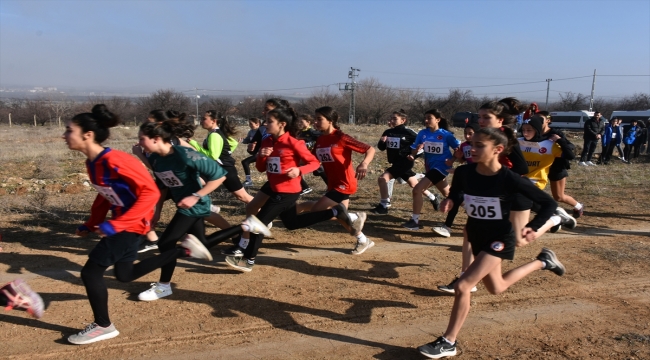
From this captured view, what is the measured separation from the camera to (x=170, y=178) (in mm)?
4730

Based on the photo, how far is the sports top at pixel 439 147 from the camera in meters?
7.51

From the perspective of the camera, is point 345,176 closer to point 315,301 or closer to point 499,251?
point 315,301

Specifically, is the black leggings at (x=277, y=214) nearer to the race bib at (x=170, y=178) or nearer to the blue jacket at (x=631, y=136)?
the race bib at (x=170, y=178)

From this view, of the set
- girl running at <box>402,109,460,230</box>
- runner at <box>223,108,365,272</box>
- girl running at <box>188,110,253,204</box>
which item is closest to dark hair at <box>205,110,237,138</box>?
girl running at <box>188,110,253,204</box>

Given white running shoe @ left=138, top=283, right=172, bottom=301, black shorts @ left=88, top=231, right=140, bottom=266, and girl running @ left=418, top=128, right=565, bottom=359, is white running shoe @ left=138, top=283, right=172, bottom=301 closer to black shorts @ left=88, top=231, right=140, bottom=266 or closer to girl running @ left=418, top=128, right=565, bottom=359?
black shorts @ left=88, top=231, right=140, bottom=266

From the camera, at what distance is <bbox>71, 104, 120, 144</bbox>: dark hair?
3793mm

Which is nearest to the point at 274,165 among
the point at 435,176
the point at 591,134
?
the point at 435,176

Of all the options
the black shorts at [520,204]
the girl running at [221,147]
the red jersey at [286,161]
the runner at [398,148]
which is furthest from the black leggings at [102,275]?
the runner at [398,148]

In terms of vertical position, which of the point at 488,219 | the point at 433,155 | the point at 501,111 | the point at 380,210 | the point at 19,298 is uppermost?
the point at 501,111

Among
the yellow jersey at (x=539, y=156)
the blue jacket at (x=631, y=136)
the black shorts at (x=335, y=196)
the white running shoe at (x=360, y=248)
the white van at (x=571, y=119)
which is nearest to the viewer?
the black shorts at (x=335, y=196)

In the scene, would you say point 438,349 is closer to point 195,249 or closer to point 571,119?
point 195,249

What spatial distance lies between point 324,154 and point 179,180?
6.41 ft

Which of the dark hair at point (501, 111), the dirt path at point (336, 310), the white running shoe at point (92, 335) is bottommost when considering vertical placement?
the dirt path at point (336, 310)

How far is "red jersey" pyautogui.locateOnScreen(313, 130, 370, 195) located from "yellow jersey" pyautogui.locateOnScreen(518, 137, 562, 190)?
206 centimetres
